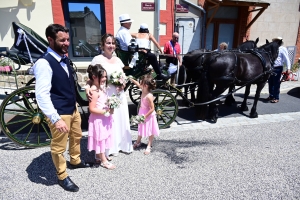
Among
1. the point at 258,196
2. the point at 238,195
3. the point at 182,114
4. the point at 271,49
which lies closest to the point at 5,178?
the point at 238,195

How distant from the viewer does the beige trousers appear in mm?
2363

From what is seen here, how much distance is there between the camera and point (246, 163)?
10.3ft

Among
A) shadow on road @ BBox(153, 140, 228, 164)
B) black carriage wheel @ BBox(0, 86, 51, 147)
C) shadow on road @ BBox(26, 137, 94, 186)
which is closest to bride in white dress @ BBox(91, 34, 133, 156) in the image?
shadow on road @ BBox(26, 137, 94, 186)

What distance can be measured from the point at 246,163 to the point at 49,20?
6.56 metres

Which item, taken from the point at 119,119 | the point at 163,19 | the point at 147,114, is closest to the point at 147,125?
the point at 147,114

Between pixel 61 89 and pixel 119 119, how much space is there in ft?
3.57

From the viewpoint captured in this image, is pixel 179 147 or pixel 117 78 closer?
pixel 117 78

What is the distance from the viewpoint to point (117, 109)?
311 cm

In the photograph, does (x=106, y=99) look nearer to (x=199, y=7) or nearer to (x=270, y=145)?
(x=270, y=145)

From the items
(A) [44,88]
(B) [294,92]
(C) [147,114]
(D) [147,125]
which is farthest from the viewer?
(B) [294,92]

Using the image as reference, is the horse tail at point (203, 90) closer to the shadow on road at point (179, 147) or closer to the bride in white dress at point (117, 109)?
the shadow on road at point (179, 147)

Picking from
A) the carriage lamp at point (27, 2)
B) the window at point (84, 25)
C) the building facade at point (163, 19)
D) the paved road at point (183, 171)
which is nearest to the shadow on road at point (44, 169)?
the paved road at point (183, 171)

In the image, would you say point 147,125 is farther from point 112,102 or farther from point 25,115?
point 25,115

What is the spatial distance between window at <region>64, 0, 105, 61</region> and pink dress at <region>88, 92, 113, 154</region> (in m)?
4.31
